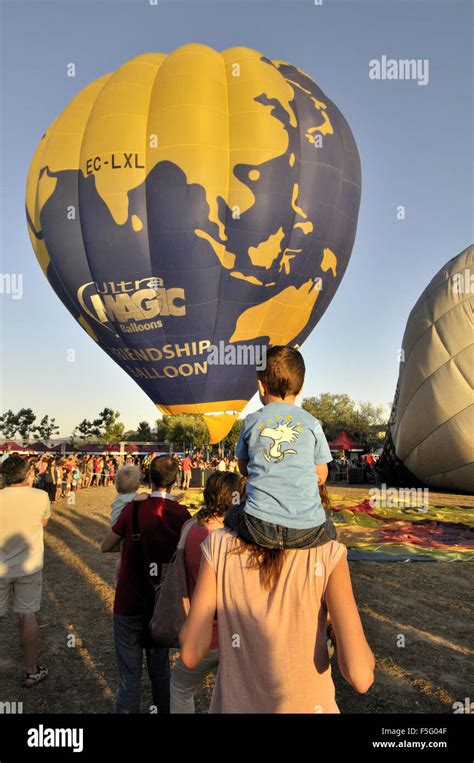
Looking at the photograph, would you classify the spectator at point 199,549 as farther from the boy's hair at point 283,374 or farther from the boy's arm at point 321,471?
the boy's hair at point 283,374

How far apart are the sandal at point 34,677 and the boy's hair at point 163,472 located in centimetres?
217

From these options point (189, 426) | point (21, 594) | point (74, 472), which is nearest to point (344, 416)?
point (189, 426)

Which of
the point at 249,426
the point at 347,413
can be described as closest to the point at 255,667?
Answer: the point at 249,426

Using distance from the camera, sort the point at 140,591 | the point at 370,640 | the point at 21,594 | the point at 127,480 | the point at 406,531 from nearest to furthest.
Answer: the point at 140,591 < the point at 127,480 < the point at 21,594 < the point at 370,640 < the point at 406,531

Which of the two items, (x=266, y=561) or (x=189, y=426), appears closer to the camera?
(x=266, y=561)

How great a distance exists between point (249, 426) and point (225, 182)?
15.6 m

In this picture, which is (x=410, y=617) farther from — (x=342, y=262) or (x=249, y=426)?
(x=342, y=262)

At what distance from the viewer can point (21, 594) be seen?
4363mm

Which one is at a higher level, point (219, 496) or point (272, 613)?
point (219, 496)

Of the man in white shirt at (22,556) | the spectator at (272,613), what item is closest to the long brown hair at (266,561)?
the spectator at (272,613)

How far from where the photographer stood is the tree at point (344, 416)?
5863 centimetres

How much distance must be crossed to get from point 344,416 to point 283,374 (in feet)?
203

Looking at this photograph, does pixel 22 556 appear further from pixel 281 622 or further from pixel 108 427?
pixel 108 427

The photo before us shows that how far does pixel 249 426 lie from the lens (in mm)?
1707
